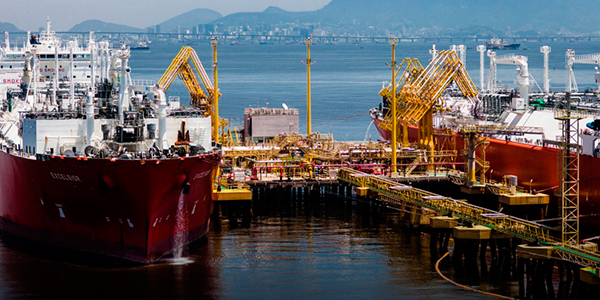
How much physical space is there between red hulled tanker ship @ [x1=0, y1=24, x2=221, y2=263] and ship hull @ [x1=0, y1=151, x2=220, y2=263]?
0.04m

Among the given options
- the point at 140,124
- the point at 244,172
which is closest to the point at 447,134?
the point at 244,172

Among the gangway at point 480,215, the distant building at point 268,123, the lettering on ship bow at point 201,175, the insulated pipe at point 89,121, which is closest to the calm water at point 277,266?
the gangway at point 480,215

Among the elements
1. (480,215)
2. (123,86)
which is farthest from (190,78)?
(480,215)

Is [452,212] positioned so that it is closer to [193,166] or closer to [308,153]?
[193,166]

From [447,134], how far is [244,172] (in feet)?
38.7

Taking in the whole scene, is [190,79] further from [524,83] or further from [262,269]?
[262,269]

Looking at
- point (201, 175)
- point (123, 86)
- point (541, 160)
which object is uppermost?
point (123, 86)

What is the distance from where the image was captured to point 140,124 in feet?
137

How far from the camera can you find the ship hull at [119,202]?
38562 mm

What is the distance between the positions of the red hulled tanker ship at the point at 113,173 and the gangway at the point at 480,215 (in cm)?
778

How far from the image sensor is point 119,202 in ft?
127

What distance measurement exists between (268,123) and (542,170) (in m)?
21.6

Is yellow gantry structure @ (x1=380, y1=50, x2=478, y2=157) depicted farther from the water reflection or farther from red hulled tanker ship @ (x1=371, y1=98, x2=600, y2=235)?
the water reflection

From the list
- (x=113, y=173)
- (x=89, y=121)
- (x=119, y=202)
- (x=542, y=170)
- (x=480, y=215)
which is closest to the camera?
(x=480, y=215)
